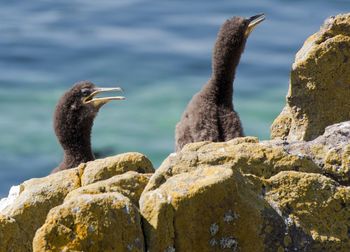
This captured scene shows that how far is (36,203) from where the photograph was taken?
23.0ft

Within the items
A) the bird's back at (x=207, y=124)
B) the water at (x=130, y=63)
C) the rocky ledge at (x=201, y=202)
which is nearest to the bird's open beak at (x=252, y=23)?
the bird's back at (x=207, y=124)

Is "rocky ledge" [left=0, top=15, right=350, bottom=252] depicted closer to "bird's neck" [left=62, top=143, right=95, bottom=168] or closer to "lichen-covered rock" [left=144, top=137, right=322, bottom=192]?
"lichen-covered rock" [left=144, top=137, right=322, bottom=192]

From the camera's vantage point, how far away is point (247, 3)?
79.9ft

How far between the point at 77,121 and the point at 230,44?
208 cm

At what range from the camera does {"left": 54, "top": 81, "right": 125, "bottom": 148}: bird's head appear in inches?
474

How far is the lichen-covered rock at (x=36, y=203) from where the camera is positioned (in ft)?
22.6

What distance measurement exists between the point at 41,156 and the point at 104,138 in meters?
1.05

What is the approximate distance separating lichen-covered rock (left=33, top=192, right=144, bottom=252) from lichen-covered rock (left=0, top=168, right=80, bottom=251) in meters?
0.59

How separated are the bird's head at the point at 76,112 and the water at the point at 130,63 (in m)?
4.88

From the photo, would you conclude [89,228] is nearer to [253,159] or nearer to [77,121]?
[253,159]

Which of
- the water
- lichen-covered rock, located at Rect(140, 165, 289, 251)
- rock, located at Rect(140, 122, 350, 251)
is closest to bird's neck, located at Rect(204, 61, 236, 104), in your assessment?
the water

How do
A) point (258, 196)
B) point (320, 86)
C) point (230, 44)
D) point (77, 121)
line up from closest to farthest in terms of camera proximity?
point (258, 196) → point (320, 86) → point (77, 121) → point (230, 44)

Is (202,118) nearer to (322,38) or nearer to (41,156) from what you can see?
(322,38)

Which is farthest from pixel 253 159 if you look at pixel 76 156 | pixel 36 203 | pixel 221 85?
pixel 221 85
